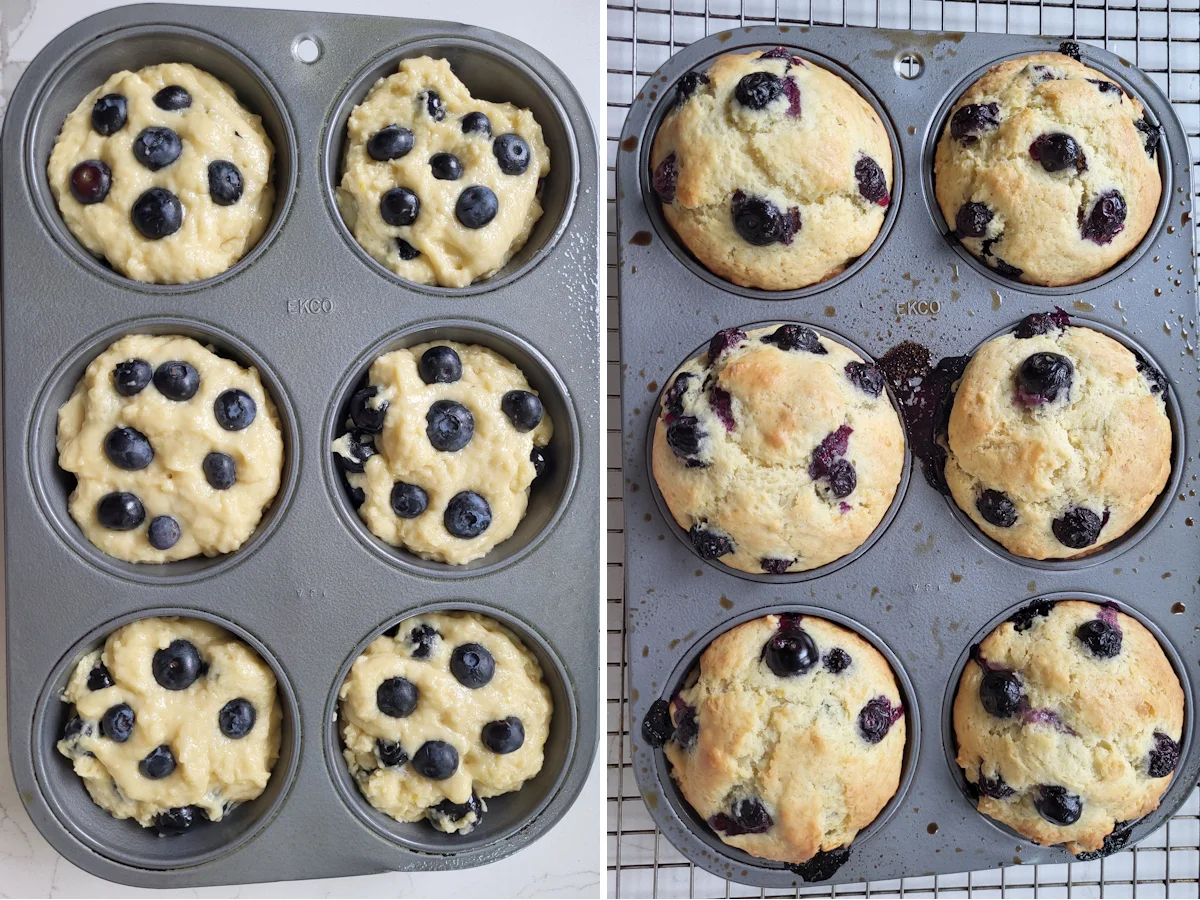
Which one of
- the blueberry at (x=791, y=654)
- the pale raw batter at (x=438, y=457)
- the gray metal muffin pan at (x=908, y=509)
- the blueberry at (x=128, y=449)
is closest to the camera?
the blueberry at (x=128, y=449)

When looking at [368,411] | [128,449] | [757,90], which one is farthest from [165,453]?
[757,90]

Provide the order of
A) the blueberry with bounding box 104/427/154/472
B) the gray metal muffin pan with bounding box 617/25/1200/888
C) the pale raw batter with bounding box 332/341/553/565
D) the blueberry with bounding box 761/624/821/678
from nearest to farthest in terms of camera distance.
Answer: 1. the blueberry with bounding box 104/427/154/472
2. the pale raw batter with bounding box 332/341/553/565
3. the blueberry with bounding box 761/624/821/678
4. the gray metal muffin pan with bounding box 617/25/1200/888

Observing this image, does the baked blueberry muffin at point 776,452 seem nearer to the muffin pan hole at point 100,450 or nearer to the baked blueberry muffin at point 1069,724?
the baked blueberry muffin at point 1069,724

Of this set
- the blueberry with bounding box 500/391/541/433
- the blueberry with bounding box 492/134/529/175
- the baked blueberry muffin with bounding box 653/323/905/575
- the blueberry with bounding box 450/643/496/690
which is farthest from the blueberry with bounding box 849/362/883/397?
the blueberry with bounding box 450/643/496/690

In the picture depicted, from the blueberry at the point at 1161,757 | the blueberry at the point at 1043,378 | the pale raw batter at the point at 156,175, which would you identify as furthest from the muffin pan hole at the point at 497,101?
the blueberry at the point at 1161,757

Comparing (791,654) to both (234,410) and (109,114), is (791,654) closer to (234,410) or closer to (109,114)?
(234,410)

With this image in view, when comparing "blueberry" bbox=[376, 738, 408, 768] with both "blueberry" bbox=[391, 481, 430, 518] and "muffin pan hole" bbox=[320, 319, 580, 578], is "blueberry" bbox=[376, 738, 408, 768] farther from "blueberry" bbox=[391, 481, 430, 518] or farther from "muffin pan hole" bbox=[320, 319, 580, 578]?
"blueberry" bbox=[391, 481, 430, 518]
